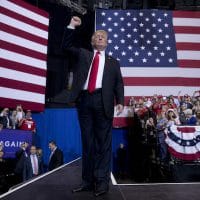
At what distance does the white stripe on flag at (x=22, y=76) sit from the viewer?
31.6 feet

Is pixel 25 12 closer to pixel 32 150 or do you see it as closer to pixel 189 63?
pixel 32 150

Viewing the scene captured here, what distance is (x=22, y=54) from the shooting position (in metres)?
10.4

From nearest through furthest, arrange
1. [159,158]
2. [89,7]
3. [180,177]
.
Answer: [180,177], [159,158], [89,7]

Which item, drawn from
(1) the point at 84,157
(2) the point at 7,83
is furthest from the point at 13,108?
(1) the point at 84,157

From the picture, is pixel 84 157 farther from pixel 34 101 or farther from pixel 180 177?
pixel 34 101

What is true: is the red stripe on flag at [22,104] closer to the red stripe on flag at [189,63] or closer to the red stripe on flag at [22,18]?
the red stripe on flag at [22,18]

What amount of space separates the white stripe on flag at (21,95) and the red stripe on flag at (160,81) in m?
2.56

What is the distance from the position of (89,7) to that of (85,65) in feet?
39.8

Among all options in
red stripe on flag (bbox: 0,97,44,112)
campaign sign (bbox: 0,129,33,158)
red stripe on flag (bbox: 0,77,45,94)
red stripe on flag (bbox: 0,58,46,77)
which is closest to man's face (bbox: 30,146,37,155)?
campaign sign (bbox: 0,129,33,158)

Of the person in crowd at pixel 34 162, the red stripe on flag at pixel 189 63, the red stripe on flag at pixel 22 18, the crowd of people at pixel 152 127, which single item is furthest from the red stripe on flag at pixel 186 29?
the person in crowd at pixel 34 162

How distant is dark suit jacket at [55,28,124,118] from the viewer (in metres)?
2.90

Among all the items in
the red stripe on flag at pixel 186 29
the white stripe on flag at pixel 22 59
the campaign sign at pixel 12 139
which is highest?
the red stripe on flag at pixel 186 29

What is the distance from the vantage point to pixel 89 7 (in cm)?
1463

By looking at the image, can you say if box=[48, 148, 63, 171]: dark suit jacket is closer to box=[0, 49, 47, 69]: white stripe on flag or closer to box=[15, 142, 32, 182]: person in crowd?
box=[15, 142, 32, 182]: person in crowd
